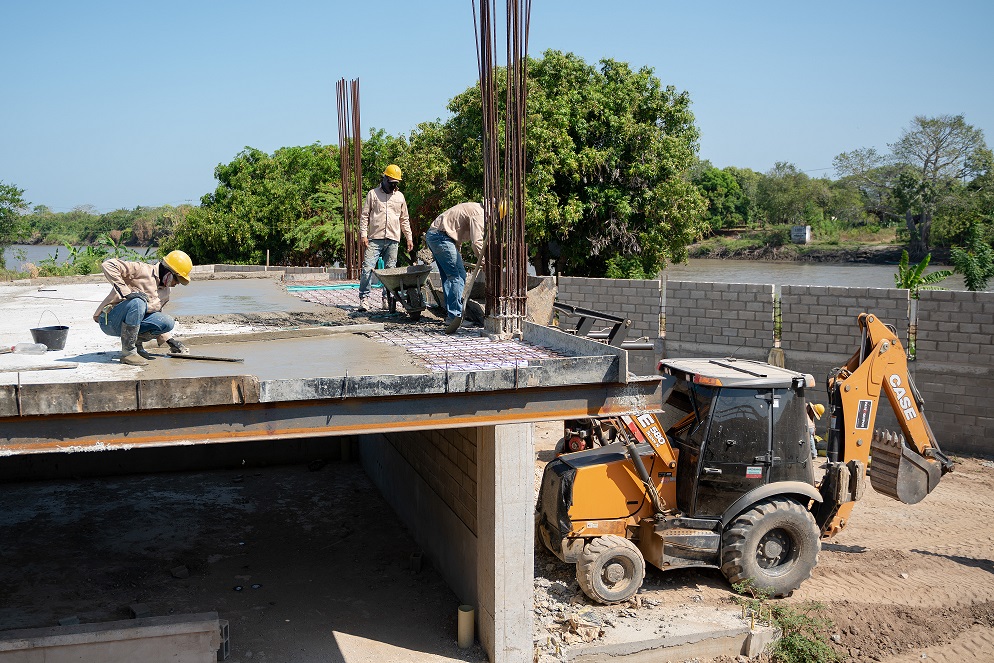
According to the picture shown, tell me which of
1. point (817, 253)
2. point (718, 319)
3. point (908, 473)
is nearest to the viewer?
point (908, 473)

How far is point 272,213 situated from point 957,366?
795 inches

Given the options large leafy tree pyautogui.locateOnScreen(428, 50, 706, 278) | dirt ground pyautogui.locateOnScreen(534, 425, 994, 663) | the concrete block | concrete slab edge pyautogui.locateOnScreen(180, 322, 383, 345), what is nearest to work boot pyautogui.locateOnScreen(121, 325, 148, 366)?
concrete slab edge pyautogui.locateOnScreen(180, 322, 383, 345)

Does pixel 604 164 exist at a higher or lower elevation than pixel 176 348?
higher

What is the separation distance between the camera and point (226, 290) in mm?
14992

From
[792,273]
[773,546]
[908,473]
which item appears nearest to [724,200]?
[792,273]

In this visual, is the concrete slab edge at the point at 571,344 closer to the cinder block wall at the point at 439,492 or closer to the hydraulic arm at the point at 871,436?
the cinder block wall at the point at 439,492

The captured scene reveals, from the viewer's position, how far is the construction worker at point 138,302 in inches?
260

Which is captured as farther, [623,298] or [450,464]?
[623,298]

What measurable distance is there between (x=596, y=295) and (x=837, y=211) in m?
49.2

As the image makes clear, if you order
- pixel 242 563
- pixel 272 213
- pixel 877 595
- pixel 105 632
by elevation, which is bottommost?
pixel 877 595

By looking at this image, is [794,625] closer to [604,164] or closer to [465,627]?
[465,627]

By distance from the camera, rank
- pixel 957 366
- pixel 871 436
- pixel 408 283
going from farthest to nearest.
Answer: pixel 957 366 < pixel 408 283 < pixel 871 436

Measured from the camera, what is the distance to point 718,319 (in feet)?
51.2

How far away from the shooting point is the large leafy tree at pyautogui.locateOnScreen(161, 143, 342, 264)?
89.3ft
